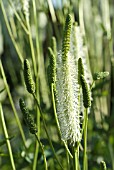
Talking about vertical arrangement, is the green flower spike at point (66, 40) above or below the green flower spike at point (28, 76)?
above

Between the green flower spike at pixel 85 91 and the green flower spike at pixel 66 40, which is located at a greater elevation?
the green flower spike at pixel 66 40

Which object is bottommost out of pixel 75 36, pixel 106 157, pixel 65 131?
pixel 106 157

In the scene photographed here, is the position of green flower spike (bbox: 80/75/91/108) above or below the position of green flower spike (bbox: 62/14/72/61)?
below

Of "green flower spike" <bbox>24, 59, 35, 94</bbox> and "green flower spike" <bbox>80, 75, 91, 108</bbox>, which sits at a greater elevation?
"green flower spike" <bbox>24, 59, 35, 94</bbox>

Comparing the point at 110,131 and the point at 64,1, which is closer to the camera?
the point at 64,1

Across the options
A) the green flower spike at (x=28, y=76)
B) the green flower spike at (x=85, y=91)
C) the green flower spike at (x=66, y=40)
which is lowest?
the green flower spike at (x=85, y=91)

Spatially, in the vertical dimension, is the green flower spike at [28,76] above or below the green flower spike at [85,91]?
above

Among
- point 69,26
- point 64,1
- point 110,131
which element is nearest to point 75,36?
point 69,26

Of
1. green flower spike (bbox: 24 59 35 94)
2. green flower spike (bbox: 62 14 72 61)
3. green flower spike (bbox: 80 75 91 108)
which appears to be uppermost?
green flower spike (bbox: 62 14 72 61)

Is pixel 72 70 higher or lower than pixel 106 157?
higher

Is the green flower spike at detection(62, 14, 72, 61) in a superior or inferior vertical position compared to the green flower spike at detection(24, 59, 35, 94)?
superior

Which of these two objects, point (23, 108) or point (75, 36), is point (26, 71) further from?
point (75, 36)
